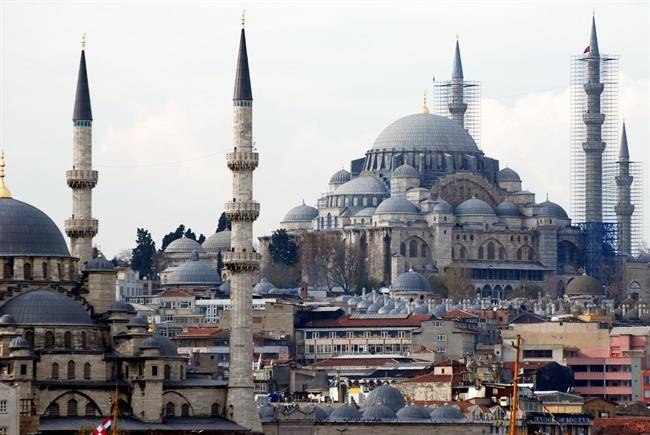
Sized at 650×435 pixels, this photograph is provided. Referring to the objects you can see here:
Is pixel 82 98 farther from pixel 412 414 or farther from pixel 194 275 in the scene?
pixel 194 275

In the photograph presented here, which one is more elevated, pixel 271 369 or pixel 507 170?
pixel 507 170

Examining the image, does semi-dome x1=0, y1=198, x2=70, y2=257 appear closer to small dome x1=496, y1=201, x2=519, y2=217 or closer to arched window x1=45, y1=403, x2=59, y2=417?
arched window x1=45, y1=403, x2=59, y2=417

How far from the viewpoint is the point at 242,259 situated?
79375 millimetres

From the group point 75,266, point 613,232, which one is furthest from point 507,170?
point 75,266

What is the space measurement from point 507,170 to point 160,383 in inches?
3532

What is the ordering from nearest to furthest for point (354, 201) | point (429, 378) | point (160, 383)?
point (160, 383), point (429, 378), point (354, 201)

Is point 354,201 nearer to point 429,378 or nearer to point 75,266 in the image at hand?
point 429,378

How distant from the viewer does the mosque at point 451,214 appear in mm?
153375

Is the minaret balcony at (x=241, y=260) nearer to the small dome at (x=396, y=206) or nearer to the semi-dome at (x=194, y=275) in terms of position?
the semi-dome at (x=194, y=275)

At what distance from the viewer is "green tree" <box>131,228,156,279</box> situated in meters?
145

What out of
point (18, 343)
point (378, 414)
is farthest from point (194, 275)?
point (18, 343)

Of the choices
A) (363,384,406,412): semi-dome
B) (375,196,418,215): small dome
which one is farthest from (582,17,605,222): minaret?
(363,384,406,412): semi-dome

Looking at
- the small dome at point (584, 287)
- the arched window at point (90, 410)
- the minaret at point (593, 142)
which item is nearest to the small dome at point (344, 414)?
the arched window at point (90, 410)

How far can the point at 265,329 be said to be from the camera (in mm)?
124812
